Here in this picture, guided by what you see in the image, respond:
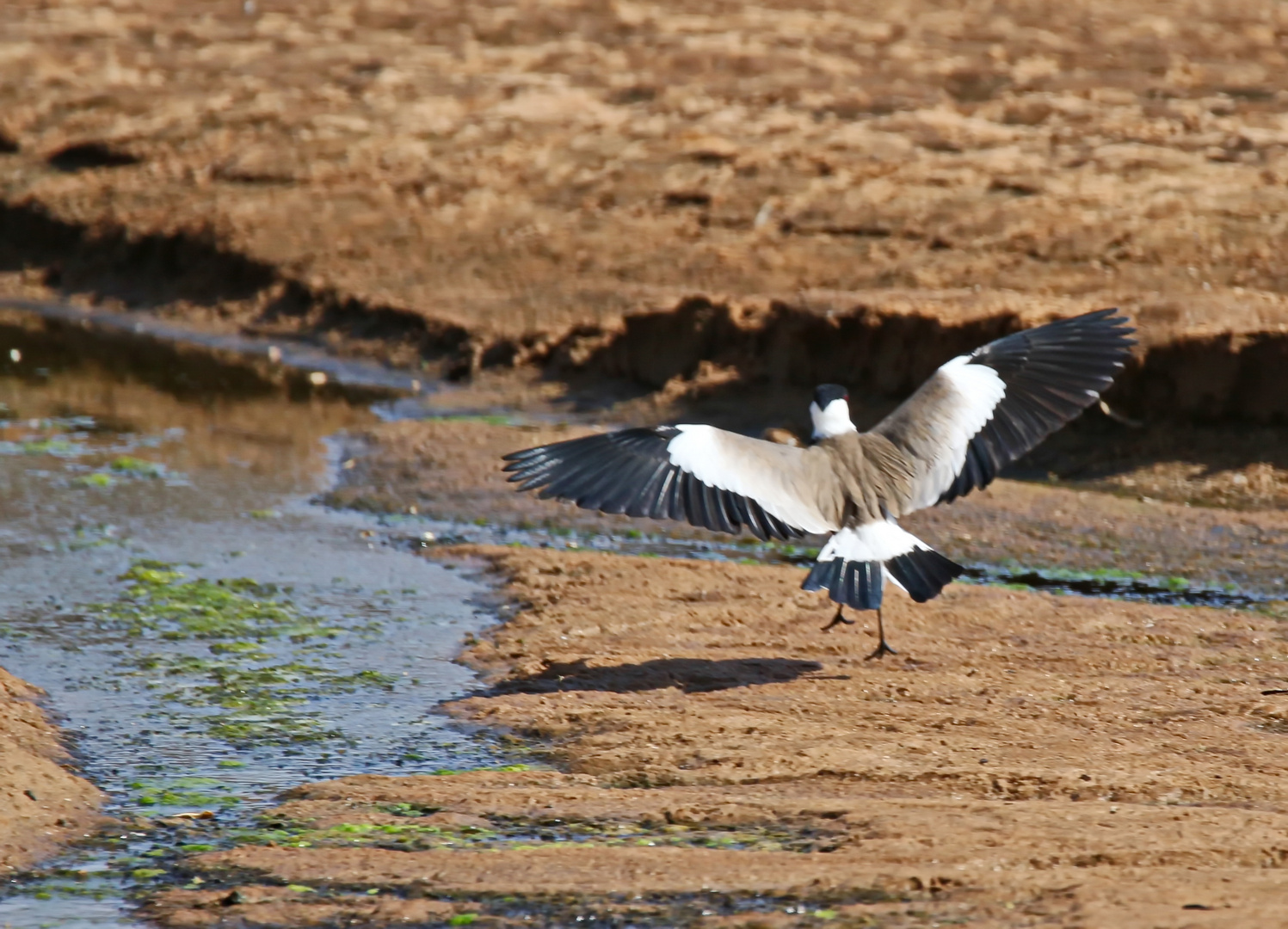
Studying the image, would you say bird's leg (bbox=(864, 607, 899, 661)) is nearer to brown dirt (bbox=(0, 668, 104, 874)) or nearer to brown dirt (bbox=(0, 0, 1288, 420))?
brown dirt (bbox=(0, 668, 104, 874))

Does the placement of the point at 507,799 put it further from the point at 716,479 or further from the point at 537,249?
the point at 537,249

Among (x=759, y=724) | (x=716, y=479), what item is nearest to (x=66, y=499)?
(x=716, y=479)

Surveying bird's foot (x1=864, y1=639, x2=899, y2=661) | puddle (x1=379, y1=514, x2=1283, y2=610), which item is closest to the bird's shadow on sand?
bird's foot (x1=864, y1=639, x2=899, y2=661)

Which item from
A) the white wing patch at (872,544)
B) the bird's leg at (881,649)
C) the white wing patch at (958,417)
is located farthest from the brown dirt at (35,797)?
the white wing patch at (958,417)

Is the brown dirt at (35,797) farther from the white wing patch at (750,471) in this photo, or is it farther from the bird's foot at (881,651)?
the bird's foot at (881,651)

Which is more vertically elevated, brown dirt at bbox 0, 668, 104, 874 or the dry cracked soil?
the dry cracked soil

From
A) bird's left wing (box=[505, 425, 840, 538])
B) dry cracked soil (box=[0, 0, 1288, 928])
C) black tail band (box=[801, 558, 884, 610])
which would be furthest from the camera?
bird's left wing (box=[505, 425, 840, 538])

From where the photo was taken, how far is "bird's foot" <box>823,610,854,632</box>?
21.0 ft

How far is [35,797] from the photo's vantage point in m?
4.71

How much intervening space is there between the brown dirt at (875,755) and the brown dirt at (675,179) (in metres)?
3.55

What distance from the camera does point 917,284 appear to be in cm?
1120

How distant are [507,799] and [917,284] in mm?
7089

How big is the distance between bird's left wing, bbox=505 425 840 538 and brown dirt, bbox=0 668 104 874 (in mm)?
1662

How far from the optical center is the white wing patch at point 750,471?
19.4 ft
